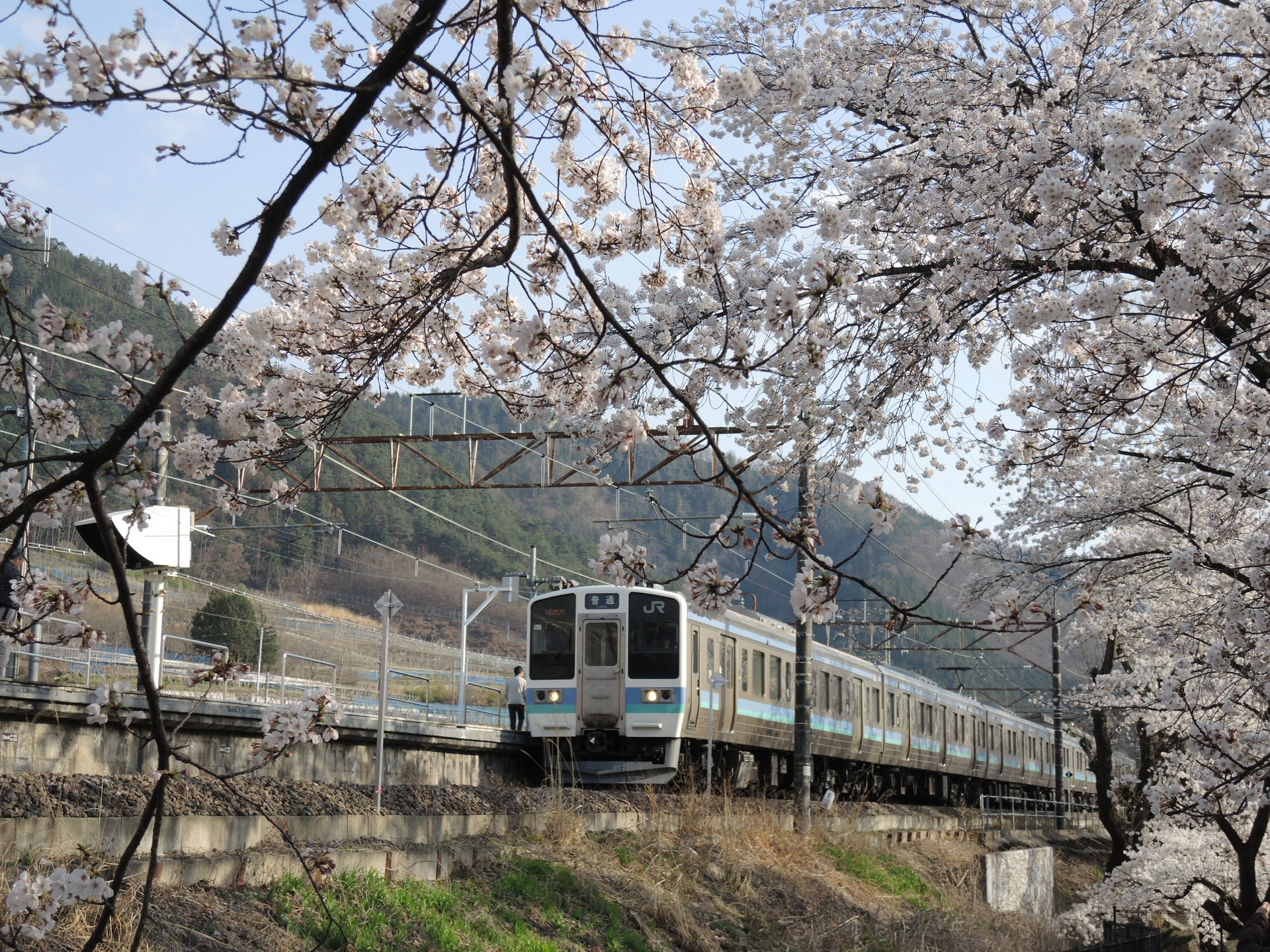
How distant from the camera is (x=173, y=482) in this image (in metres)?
36.6

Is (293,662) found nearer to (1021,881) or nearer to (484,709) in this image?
(484,709)

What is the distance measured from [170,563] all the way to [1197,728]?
21.1 feet

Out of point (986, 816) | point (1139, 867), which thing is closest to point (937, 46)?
point (1139, 867)

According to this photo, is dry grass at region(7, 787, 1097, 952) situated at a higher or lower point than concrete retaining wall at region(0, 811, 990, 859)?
lower

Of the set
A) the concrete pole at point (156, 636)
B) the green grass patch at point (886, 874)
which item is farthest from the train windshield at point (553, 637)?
the concrete pole at point (156, 636)

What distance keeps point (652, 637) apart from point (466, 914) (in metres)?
7.58

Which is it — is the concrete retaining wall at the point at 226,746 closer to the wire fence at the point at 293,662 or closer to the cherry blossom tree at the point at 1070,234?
the wire fence at the point at 293,662

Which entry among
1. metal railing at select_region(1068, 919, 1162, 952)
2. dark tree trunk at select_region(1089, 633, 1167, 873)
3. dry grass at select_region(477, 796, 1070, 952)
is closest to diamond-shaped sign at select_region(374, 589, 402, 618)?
dry grass at select_region(477, 796, 1070, 952)

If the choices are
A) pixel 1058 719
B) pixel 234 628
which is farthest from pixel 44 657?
pixel 1058 719

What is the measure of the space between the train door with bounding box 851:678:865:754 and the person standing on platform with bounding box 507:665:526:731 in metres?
5.99

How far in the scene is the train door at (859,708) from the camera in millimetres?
19578

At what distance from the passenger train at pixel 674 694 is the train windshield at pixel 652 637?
0.01 metres

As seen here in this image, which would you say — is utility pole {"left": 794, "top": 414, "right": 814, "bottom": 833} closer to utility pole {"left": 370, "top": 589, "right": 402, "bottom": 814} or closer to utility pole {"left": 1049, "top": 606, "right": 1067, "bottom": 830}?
utility pole {"left": 370, "top": 589, "right": 402, "bottom": 814}

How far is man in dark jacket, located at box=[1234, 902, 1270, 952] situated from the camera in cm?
696
